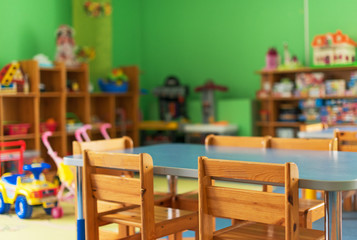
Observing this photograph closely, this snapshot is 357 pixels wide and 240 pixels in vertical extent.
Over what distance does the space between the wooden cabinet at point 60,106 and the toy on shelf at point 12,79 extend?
77mm

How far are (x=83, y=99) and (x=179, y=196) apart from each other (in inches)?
134

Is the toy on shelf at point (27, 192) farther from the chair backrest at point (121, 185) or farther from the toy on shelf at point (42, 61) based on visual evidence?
the chair backrest at point (121, 185)

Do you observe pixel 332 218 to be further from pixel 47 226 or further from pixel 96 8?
pixel 96 8

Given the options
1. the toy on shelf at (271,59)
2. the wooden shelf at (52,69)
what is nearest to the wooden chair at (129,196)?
the wooden shelf at (52,69)

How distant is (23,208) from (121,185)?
2.30m

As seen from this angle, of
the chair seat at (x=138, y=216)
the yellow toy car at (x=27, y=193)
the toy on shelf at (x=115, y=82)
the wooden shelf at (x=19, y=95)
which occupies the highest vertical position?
the toy on shelf at (x=115, y=82)

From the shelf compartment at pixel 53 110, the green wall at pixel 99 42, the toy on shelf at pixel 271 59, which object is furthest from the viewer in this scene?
the green wall at pixel 99 42

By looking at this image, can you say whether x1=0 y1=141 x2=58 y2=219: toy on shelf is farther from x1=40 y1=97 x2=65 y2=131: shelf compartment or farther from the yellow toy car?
x1=40 y1=97 x2=65 y2=131: shelf compartment

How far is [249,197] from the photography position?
2.11 metres

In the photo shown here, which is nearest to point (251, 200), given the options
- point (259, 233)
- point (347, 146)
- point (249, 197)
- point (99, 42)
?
point (249, 197)

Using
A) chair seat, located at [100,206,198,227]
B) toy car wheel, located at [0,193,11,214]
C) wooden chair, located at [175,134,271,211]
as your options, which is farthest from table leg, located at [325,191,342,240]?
toy car wheel, located at [0,193,11,214]

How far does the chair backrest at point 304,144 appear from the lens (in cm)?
309

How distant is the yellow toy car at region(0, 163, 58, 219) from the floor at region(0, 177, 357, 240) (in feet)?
0.29

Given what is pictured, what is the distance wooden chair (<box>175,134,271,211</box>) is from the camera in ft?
10.3
